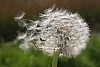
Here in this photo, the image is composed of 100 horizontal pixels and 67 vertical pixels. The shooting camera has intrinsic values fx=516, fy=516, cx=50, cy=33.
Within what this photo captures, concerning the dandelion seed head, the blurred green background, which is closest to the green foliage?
the blurred green background

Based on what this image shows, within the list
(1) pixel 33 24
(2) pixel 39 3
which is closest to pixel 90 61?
(2) pixel 39 3

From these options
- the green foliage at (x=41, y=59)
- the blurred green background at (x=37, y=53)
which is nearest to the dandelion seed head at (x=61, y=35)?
the blurred green background at (x=37, y=53)

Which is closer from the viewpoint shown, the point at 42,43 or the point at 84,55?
the point at 42,43

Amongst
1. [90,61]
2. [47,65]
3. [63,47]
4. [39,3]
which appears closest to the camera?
[63,47]

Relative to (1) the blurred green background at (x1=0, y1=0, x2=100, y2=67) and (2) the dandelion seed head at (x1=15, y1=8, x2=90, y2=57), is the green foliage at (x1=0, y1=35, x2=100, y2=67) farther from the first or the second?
(2) the dandelion seed head at (x1=15, y1=8, x2=90, y2=57)

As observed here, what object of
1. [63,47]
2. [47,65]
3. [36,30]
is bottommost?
[63,47]

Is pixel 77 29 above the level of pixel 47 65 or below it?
below

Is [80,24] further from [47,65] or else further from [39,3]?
[39,3]

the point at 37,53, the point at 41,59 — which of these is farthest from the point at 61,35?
the point at 41,59
